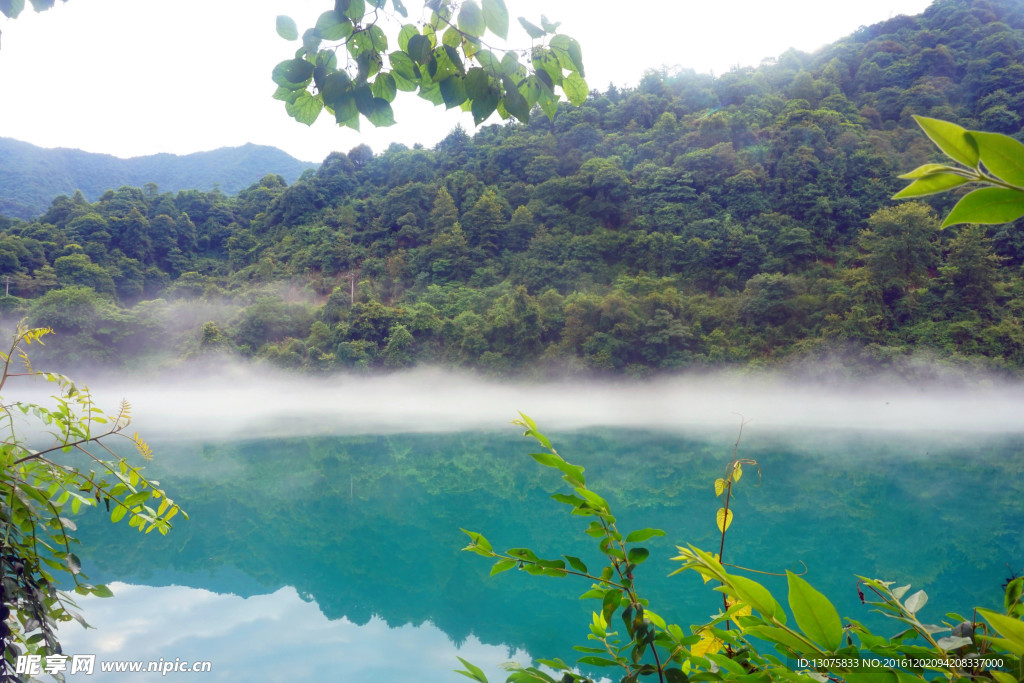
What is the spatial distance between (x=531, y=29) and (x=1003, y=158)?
1.99 ft

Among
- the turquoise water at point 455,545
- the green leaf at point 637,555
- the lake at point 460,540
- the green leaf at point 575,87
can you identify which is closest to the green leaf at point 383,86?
the green leaf at point 575,87

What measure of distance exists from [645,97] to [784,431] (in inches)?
746

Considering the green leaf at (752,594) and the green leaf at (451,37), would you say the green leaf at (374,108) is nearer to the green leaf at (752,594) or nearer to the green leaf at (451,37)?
the green leaf at (451,37)

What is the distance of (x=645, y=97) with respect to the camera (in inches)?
991

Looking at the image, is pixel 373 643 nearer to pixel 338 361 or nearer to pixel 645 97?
pixel 338 361

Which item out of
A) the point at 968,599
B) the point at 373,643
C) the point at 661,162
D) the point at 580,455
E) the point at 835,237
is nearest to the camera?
the point at 373,643

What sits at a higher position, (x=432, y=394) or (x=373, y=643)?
(x=373, y=643)

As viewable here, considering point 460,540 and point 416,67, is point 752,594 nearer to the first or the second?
point 416,67

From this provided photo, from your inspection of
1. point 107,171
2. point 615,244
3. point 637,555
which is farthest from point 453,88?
point 107,171

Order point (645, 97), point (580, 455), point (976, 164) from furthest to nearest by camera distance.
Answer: point (645, 97), point (580, 455), point (976, 164)

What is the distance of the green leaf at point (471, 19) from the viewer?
67 cm

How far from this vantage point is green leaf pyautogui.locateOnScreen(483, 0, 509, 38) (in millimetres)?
667

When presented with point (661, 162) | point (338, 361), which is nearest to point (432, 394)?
point (338, 361)

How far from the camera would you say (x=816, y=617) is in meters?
0.28
